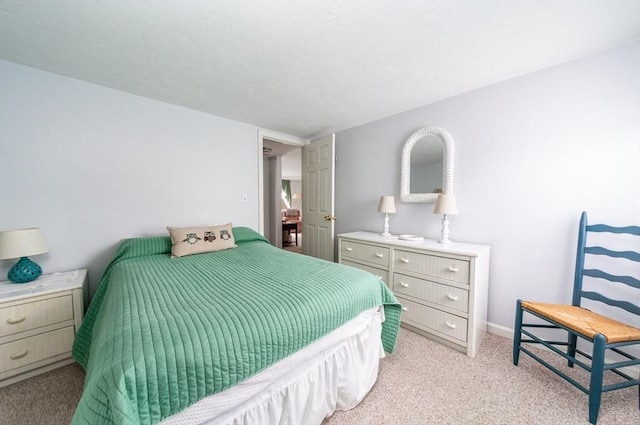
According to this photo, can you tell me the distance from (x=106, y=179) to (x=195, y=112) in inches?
43.8

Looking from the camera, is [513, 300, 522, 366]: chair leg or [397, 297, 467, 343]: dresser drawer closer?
[513, 300, 522, 366]: chair leg

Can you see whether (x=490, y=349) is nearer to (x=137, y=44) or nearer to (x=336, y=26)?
(x=336, y=26)

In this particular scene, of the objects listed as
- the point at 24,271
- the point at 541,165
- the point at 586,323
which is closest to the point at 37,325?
the point at 24,271

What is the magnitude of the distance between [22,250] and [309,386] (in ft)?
6.86

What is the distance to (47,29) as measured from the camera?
1.38 meters

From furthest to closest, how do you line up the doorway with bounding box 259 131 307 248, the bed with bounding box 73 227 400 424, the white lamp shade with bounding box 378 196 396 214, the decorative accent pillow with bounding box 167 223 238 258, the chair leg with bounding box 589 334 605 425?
the doorway with bounding box 259 131 307 248, the white lamp shade with bounding box 378 196 396 214, the decorative accent pillow with bounding box 167 223 238 258, the chair leg with bounding box 589 334 605 425, the bed with bounding box 73 227 400 424

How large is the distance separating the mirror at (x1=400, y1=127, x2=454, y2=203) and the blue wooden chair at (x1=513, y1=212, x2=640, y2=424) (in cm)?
99

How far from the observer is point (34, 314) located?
151 centimetres

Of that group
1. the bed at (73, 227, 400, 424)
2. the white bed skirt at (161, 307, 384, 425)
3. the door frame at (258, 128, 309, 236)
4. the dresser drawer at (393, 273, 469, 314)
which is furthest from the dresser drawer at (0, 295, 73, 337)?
the dresser drawer at (393, 273, 469, 314)

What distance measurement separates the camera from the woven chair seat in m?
1.22

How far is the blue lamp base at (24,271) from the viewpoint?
1.63m

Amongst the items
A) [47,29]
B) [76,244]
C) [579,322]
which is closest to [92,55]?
[47,29]

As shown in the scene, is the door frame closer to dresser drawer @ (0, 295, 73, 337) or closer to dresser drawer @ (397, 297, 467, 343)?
dresser drawer @ (0, 295, 73, 337)

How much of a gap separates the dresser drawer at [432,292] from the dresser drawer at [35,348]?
258cm
